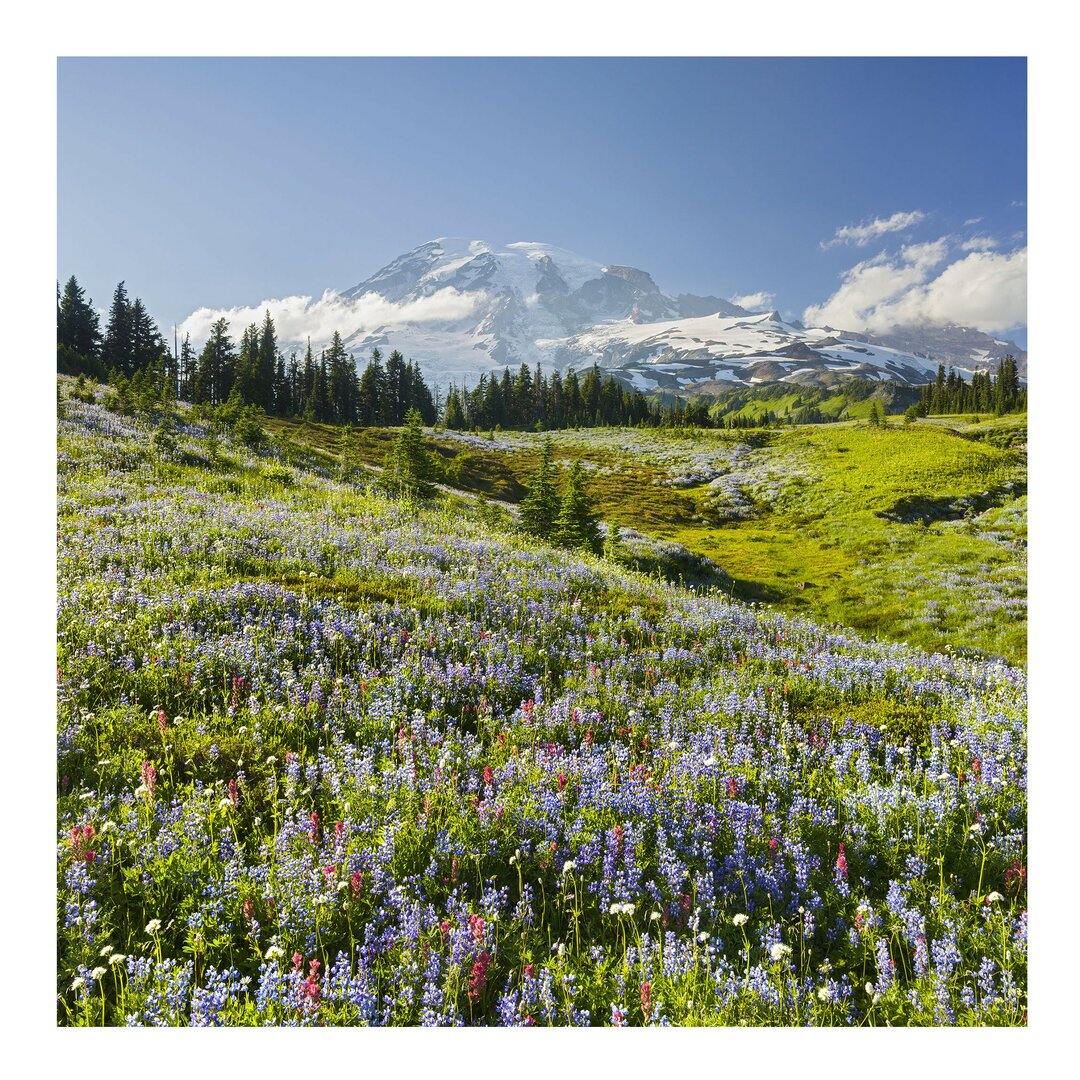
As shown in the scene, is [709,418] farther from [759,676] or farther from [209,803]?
[209,803]

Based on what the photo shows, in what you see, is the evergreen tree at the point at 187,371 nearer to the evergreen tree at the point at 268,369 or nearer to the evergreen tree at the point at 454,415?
the evergreen tree at the point at 454,415

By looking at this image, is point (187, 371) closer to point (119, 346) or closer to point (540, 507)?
point (119, 346)

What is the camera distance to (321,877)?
3.07 meters

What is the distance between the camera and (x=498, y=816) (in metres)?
3.59

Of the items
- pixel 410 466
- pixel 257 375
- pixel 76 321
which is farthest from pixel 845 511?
pixel 257 375

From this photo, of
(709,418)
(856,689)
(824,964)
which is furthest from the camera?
(709,418)

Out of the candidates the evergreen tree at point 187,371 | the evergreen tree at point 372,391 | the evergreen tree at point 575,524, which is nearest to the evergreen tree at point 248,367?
the evergreen tree at point 372,391

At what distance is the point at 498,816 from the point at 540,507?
9.23 meters

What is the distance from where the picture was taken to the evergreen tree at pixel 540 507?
483 inches

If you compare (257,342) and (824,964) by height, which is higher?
(257,342)
